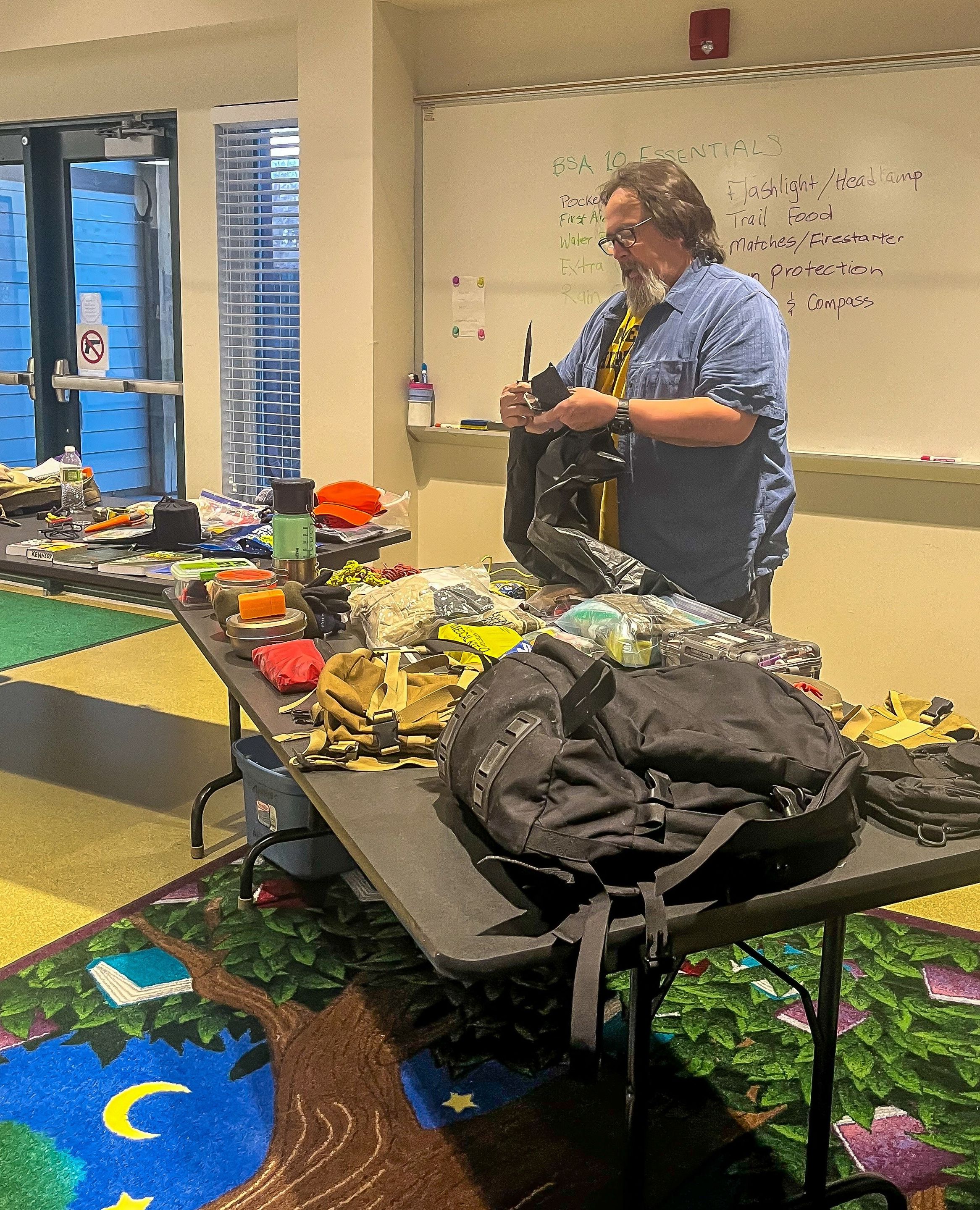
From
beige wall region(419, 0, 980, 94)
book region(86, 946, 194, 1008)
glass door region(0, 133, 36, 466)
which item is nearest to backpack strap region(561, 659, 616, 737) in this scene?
book region(86, 946, 194, 1008)

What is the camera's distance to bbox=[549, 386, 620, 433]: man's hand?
3.45 metres

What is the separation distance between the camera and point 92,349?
5926 mm

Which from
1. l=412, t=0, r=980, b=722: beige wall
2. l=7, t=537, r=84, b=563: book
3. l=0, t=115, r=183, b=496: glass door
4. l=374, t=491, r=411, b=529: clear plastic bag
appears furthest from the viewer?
l=0, t=115, r=183, b=496: glass door

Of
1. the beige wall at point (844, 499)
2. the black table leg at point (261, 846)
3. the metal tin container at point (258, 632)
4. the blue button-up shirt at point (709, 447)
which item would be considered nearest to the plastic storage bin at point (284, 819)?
the black table leg at point (261, 846)

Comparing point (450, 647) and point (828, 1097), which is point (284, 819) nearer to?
point (450, 647)

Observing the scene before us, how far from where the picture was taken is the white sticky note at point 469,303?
4.59 m

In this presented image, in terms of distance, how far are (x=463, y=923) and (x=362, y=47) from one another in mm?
3867

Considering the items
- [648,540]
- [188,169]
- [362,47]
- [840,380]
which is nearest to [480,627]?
[648,540]

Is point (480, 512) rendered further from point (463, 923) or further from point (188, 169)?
point (463, 923)

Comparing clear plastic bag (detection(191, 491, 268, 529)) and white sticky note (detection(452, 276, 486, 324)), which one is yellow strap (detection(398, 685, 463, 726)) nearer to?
clear plastic bag (detection(191, 491, 268, 529))

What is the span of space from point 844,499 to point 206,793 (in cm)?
236

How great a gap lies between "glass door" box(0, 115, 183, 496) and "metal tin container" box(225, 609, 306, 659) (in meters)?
3.49

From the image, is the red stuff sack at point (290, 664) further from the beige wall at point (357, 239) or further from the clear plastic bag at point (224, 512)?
the beige wall at point (357, 239)

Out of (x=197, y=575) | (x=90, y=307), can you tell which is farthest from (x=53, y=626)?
(x=197, y=575)
